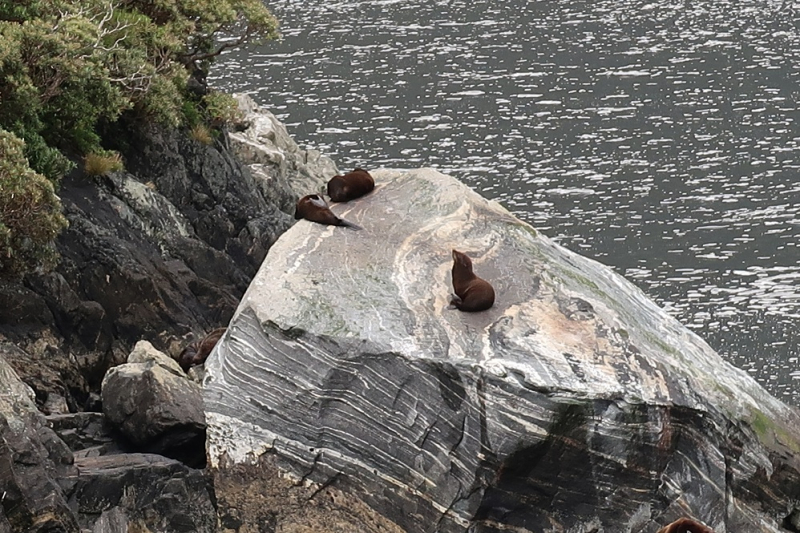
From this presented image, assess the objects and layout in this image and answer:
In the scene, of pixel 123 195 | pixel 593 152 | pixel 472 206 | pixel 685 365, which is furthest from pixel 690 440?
pixel 593 152

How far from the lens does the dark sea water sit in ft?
120

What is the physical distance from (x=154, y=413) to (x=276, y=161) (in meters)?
15.6

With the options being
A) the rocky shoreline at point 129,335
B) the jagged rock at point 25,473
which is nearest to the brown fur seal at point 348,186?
the rocky shoreline at point 129,335

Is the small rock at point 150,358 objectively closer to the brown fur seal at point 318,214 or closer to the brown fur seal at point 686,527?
the brown fur seal at point 318,214

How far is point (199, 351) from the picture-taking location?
20234 millimetres

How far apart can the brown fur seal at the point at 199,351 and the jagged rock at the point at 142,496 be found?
3918 millimetres

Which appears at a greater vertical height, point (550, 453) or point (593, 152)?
point (550, 453)

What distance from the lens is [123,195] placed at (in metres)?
22.7

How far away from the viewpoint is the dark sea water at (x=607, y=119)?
36.5m

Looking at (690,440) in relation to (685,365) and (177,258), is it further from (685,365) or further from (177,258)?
(177,258)

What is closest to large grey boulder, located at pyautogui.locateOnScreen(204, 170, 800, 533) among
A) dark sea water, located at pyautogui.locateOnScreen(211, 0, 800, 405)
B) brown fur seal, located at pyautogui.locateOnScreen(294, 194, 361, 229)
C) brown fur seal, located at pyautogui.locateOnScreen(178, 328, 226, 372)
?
brown fur seal, located at pyautogui.locateOnScreen(294, 194, 361, 229)

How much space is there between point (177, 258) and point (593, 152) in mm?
27490

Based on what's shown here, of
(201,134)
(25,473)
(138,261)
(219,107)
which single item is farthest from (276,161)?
(25,473)

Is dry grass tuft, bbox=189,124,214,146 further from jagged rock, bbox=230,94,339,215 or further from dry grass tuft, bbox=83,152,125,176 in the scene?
jagged rock, bbox=230,94,339,215
